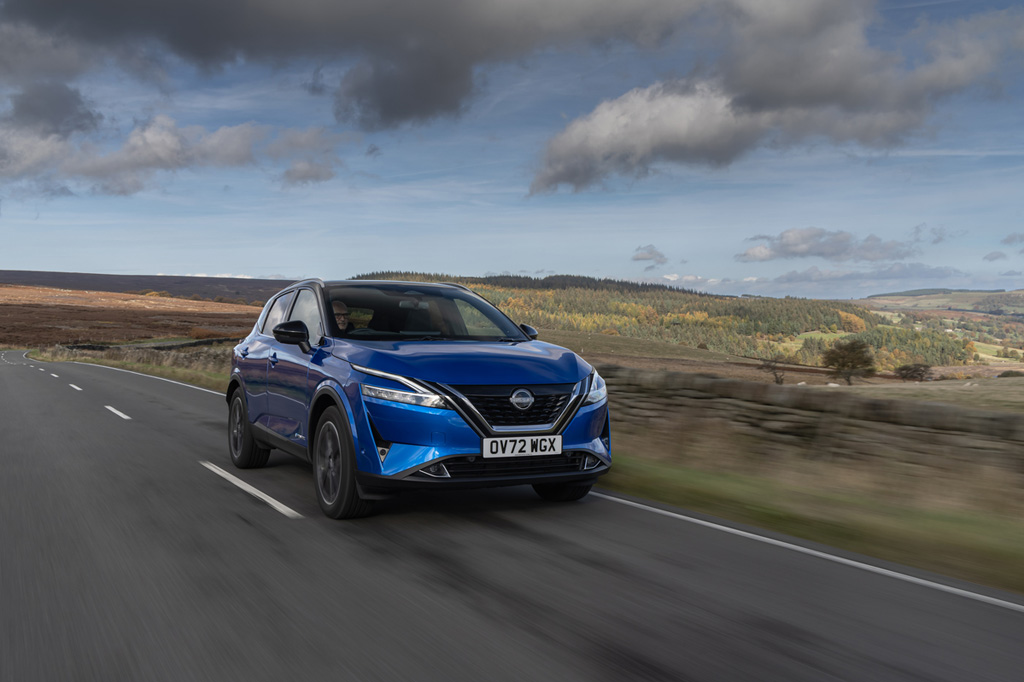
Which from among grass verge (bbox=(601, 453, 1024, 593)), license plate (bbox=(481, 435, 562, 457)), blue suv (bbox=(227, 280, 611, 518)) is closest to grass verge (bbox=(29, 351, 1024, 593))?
grass verge (bbox=(601, 453, 1024, 593))

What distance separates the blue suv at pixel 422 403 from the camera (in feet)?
17.1

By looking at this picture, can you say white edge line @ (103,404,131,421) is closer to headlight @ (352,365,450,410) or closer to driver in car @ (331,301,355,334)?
driver in car @ (331,301,355,334)

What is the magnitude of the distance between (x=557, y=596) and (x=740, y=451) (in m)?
4.57

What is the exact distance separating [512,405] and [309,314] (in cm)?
254

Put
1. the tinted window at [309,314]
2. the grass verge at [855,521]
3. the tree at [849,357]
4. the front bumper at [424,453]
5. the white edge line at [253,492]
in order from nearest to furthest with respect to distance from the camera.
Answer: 1. the grass verge at [855,521]
2. the front bumper at [424,453]
3. the white edge line at [253,492]
4. the tinted window at [309,314]
5. the tree at [849,357]

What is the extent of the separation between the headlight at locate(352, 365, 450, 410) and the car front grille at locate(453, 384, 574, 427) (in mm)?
167

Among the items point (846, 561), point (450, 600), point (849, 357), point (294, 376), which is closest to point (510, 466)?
point (450, 600)

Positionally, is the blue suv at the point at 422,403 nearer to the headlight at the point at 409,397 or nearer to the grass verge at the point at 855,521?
the headlight at the point at 409,397

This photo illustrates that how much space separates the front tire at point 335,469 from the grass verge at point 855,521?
2631 millimetres

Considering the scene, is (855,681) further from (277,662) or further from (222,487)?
(222,487)

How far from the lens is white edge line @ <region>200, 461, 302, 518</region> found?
19.8ft

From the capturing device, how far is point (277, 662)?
3152mm

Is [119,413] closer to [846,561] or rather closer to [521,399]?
[521,399]

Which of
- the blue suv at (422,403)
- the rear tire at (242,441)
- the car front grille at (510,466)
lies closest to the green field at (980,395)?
the blue suv at (422,403)
